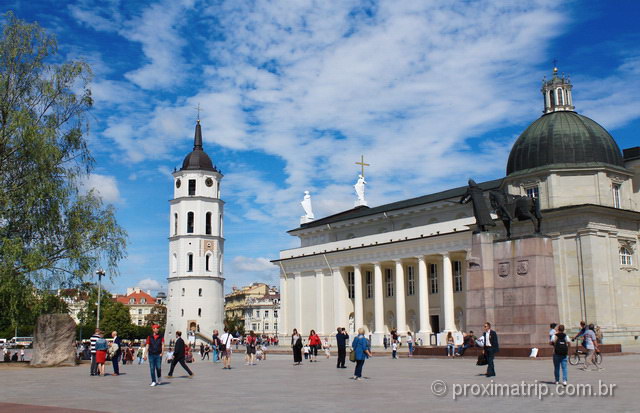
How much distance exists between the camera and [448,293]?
192ft

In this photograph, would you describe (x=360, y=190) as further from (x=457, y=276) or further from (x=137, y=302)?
(x=137, y=302)

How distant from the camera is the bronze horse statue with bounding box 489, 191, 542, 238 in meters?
31.1

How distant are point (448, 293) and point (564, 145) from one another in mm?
15090

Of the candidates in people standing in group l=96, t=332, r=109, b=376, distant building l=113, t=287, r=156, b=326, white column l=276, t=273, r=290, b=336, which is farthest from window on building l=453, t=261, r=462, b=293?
distant building l=113, t=287, r=156, b=326

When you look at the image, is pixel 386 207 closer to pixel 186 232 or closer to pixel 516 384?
pixel 186 232

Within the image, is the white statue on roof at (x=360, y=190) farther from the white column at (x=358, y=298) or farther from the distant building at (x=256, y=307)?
the distant building at (x=256, y=307)

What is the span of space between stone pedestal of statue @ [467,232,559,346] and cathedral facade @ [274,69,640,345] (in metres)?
6.90

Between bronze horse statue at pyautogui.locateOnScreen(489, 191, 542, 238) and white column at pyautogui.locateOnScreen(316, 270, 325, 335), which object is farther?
white column at pyautogui.locateOnScreen(316, 270, 325, 335)

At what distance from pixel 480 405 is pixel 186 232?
84.3m

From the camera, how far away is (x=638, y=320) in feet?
163

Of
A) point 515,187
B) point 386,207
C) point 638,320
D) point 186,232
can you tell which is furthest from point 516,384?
point 186,232

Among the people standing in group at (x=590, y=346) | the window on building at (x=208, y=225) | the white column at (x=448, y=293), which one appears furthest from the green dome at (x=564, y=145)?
the window on building at (x=208, y=225)

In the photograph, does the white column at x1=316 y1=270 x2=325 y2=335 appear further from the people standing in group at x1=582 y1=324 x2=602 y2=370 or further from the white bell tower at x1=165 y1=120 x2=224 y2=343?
the people standing in group at x1=582 y1=324 x2=602 y2=370

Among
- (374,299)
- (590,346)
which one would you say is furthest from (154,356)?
(374,299)
